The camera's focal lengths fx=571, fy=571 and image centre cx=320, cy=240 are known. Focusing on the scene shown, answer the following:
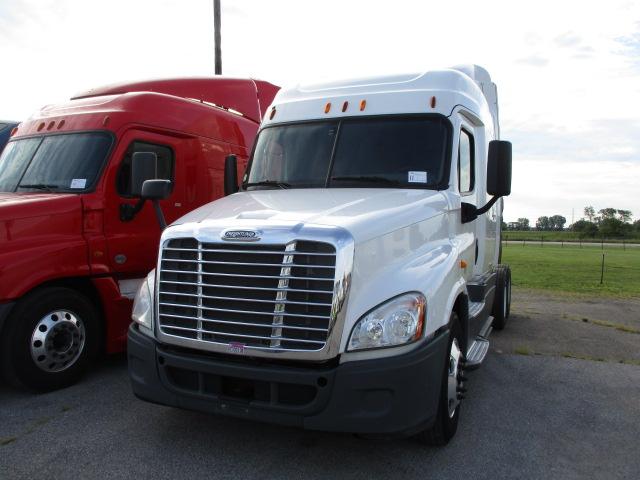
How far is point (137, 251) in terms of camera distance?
6199 millimetres

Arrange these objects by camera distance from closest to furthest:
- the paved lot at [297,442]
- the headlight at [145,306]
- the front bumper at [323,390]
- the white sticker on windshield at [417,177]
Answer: the front bumper at [323,390] < the paved lot at [297,442] < the headlight at [145,306] < the white sticker on windshield at [417,177]

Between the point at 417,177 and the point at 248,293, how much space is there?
6.07 feet

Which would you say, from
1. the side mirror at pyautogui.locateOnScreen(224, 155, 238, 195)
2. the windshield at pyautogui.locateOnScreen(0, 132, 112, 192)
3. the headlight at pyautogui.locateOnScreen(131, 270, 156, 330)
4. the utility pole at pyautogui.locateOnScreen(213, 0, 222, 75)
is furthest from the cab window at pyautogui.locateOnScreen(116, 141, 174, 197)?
the utility pole at pyautogui.locateOnScreen(213, 0, 222, 75)

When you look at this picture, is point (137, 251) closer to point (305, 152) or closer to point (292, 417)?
point (305, 152)

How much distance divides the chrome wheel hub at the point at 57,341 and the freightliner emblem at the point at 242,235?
262 centimetres

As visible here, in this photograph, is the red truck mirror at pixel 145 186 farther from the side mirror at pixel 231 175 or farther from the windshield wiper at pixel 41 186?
the windshield wiper at pixel 41 186

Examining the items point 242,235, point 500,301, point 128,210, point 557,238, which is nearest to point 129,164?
point 128,210

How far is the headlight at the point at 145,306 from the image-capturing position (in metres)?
4.11

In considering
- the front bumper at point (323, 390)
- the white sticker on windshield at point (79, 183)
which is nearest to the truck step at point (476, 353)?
the front bumper at point (323, 390)

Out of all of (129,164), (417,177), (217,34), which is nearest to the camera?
(417,177)

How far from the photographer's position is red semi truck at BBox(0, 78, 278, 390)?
5148 millimetres

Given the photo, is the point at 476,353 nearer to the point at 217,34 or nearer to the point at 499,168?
the point at 499,168

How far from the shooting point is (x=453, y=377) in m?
4.21

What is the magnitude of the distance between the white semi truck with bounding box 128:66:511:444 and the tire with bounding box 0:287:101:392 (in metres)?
1.54
